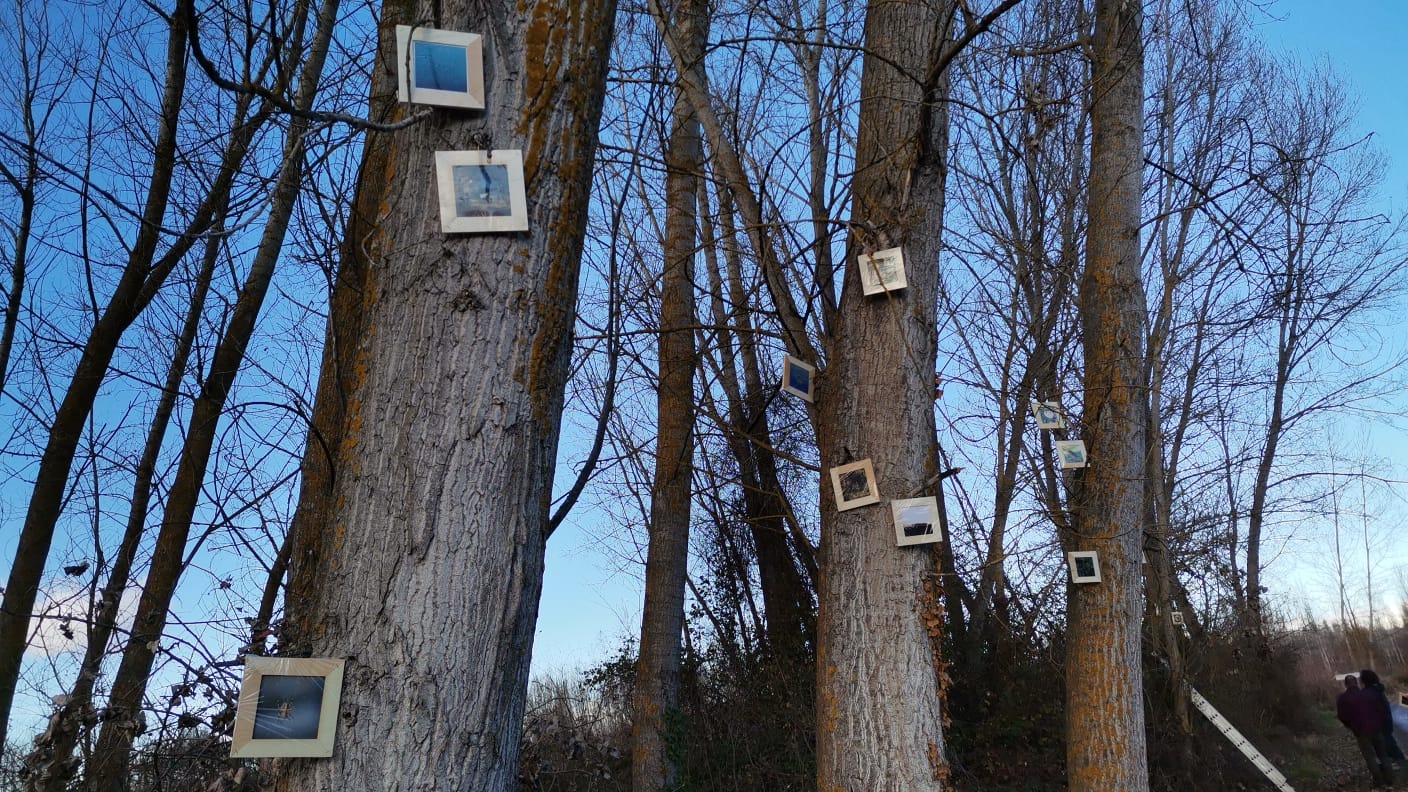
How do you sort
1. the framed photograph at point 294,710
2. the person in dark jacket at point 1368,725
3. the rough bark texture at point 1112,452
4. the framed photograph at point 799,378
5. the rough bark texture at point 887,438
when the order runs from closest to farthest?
the framed photograph at point 294,710 → the rough bark texture at point 887,438 → the framed photograph at point 799,378 → the rough bark texture at point 1112,452 → the person in dark jacket at point 1368,725

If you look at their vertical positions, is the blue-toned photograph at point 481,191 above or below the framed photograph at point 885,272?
below

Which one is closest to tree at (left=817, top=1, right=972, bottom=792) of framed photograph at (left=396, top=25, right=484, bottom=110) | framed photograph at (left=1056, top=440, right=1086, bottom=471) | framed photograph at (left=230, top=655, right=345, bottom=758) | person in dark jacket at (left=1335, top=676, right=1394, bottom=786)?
framed photograph at (left=396, top=25, right=484, bottom=110)

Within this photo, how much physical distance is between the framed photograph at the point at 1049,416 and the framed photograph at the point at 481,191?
405cm

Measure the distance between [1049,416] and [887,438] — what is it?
2374 millimetres

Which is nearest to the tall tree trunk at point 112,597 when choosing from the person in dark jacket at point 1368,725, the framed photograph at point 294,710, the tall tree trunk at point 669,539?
the framed photograph at point 294,710

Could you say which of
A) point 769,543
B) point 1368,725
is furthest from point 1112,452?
point 1368,725

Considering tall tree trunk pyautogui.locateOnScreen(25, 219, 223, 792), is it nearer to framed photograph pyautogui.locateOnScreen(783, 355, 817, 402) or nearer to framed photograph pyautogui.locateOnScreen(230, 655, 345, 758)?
framed photograph pyautogui.locateOnScreen(230, 655, 345, 758)

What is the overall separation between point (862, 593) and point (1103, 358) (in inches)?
122

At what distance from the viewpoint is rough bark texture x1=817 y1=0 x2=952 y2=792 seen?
9.59 feet

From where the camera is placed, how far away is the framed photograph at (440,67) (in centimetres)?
171

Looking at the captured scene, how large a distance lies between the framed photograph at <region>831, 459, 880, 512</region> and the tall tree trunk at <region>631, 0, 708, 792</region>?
280cm

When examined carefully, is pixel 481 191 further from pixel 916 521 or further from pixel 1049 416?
pixel 1049 416

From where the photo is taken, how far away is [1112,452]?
5320 mm

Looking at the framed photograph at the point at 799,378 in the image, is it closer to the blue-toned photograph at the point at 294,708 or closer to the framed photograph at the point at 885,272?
the framed photograph at the point at 885,272
